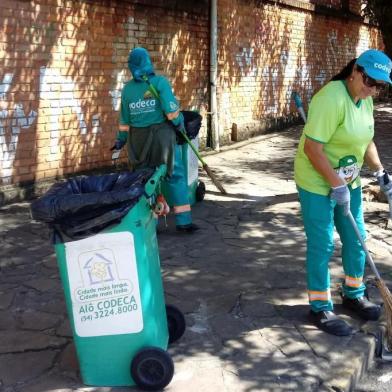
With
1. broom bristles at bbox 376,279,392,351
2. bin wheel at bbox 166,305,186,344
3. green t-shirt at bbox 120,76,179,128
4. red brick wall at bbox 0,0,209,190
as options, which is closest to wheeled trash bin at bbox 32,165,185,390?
bin wheel at bbox 166,305,186,344

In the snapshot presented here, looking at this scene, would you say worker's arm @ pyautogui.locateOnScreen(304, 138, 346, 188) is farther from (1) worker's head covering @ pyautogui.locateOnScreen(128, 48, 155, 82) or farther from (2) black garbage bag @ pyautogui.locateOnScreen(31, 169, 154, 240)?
(1) worker's head covering @ pyautogui.locateOnScreen(128, 48, 155, 82)

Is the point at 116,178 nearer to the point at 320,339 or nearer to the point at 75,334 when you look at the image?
the point at 75,334

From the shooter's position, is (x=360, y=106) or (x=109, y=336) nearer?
(x=109, y=336)

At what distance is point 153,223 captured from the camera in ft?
11.1

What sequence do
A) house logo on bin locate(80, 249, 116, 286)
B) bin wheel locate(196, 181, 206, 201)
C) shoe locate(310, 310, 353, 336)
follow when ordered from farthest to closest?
1. bin wheel locate(196, 181, 206, 201)
2. shoe locate(310, 310, 353, 336)
3. house logo on bin locate(80, 249, 116, 286)

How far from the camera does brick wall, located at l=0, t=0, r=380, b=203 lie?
7.21 metres

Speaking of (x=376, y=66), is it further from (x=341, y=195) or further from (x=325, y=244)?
(x=325, y=244)

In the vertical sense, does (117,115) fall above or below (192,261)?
above

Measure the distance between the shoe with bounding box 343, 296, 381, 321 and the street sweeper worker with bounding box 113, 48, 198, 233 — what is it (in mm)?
2256

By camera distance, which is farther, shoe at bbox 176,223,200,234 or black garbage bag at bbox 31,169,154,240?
shoe at bbox 176,223,200,234

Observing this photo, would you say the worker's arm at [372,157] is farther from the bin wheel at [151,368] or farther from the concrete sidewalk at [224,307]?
the bin wheel at [151,368]

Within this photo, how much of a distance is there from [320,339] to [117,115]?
5.83 meters

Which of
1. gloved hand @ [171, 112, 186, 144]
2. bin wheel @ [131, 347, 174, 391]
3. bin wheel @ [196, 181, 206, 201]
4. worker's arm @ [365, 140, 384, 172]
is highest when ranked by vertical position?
gloved hand @ [171, 112, 186, 144]

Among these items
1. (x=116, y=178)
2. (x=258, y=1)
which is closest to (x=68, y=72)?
(x=116, y=178)
